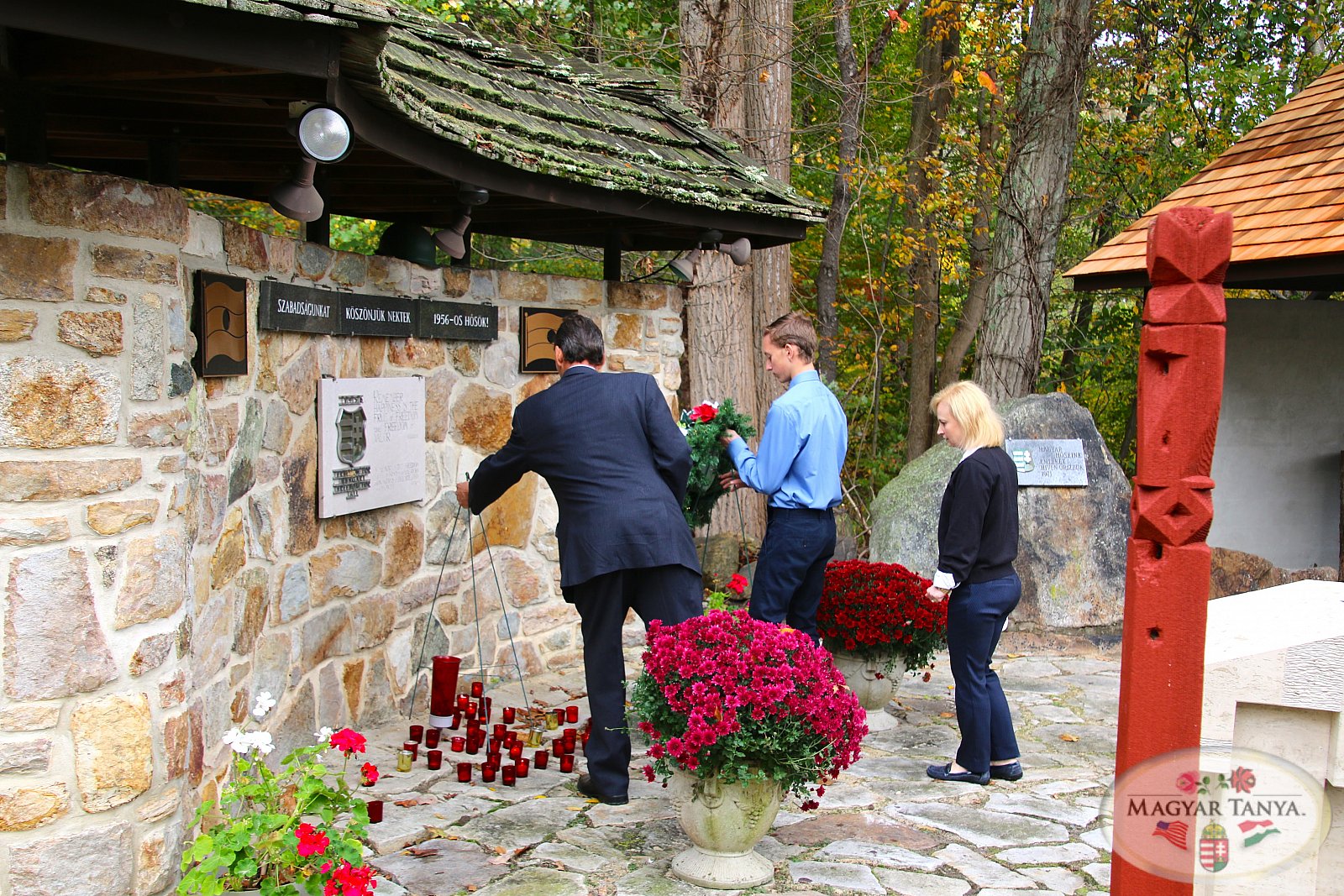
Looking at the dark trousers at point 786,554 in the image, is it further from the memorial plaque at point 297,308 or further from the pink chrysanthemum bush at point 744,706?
the memorial plaque at point 297,308

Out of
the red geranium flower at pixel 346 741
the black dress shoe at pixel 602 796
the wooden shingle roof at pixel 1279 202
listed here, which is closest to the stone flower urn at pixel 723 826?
the black dress shoe at pixel 602 796

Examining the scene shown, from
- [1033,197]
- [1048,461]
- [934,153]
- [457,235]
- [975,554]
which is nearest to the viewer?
A: [975,554]

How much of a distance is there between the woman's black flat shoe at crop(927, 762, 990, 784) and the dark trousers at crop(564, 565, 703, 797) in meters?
1.44

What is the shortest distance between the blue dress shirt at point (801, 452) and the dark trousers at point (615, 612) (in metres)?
0.81

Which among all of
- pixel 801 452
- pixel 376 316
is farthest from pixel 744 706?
pixel 376 316

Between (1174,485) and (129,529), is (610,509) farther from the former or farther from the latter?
(1174,485)

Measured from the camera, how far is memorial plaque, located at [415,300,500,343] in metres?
6.12

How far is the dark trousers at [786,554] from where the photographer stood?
5.60 metres

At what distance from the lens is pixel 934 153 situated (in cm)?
1445

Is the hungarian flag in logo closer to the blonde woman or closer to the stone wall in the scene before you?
the blonde woman

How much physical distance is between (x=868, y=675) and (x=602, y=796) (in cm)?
184

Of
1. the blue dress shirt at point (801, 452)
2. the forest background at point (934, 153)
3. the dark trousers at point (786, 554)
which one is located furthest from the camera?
the forest background at point (934, 153)

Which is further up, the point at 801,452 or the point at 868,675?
the point at 801,452

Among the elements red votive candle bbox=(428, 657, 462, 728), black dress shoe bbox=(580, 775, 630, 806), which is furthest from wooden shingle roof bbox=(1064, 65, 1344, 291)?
red votive candle bbox=(428, 657, 462, 728)
